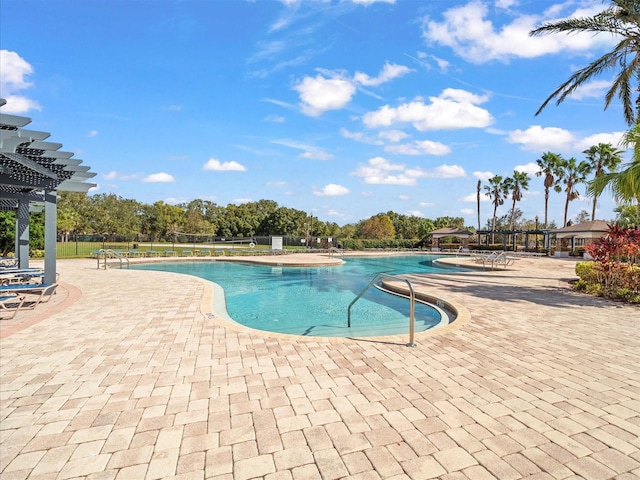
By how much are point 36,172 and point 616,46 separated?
16.2m

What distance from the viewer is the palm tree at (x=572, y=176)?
29.6m

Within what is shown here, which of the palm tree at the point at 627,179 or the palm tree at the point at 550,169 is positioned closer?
the palm tree at the point at 627,179

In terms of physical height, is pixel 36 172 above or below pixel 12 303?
above

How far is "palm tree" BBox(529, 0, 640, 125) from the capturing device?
9.87 m

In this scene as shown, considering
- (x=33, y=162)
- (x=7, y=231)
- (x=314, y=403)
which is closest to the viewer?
(x=314, y=403)

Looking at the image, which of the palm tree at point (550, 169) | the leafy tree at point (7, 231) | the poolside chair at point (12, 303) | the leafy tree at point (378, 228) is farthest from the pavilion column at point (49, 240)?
the leafy tree at point (378, 228)

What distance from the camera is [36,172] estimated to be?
7281 millimetres

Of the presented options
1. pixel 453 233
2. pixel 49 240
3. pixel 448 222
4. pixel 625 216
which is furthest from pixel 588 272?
pixel 448 222

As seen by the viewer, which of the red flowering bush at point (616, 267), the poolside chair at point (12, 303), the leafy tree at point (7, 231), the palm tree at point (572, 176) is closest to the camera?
the poolside chair at point (12, 303)

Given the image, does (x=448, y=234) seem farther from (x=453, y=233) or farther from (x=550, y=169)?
(x=550, y=169)

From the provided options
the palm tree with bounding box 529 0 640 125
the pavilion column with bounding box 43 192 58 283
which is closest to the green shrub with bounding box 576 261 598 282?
the palm tree with bounding box 529 0 640 125

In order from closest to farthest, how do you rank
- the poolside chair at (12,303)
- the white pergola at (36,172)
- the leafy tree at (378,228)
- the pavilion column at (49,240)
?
the white pergola at (36,172)
the poolside chair at (12,303)
the pavilion column at (49,240)
the leafy tree at (378,228)

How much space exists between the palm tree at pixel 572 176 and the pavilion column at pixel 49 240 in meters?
36.3

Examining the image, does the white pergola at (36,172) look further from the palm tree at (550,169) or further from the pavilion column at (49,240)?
the palm tree at (550,169)
